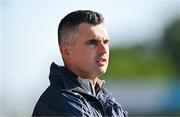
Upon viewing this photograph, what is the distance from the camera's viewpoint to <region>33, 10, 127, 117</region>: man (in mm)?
3693

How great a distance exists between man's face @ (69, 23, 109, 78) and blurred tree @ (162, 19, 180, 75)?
28301 millimetres

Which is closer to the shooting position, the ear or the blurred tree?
the ear

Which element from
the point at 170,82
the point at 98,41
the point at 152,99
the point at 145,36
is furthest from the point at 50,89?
the point at 145,36

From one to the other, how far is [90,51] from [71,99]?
29 cm

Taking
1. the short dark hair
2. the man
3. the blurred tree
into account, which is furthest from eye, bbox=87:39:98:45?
the blurred tree

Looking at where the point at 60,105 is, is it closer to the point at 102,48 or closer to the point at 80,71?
the point at 80,71

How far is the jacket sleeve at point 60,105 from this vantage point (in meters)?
3.64

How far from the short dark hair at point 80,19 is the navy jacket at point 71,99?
23 centimetres

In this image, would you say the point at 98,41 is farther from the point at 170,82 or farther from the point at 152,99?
the point at 170,82

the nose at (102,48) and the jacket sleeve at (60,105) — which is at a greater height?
the nose at (102,48)

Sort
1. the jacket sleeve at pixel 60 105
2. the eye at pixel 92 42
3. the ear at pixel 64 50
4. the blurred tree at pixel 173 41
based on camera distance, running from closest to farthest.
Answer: the jacket sleeve at pixel 60 105, the eye at pixel 92 42, the ear at pixel 64 50, the blurred tree at pixel 173 41

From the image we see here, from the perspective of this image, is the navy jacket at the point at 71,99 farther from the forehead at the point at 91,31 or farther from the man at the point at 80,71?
the forehead at the point at 91,31

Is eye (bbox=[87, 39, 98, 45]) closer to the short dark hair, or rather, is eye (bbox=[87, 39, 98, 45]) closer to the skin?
the skin

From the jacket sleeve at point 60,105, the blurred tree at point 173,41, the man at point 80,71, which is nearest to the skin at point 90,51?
the man at point 80,71
